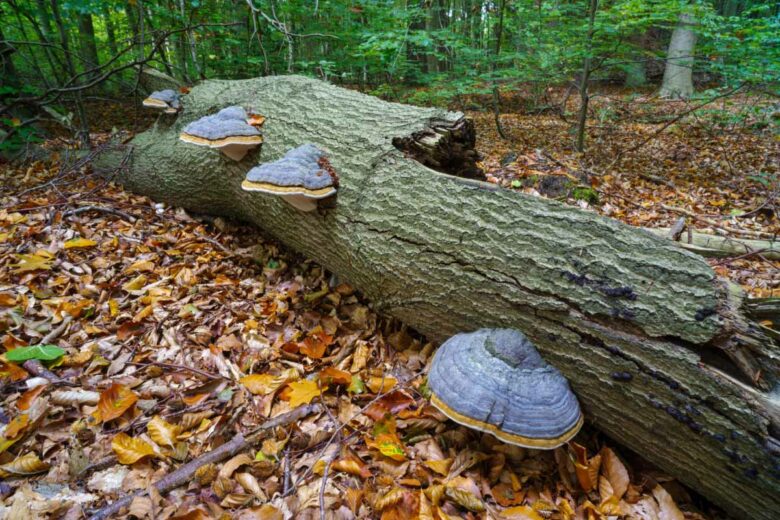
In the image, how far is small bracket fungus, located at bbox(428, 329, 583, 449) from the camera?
1.76 metres

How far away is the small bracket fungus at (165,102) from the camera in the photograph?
4730mm

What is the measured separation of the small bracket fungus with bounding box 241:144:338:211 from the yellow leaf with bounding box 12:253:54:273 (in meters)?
2.27

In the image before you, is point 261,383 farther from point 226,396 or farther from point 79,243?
point 79,243

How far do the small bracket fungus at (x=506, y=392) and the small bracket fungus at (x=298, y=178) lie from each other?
60.5 inches

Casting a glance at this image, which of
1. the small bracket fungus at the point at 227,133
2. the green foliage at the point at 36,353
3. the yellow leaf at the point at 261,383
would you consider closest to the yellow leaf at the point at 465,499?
the yellow leaf at the point at 261,383

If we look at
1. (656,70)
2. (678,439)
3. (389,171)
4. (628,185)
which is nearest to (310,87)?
(389,171)

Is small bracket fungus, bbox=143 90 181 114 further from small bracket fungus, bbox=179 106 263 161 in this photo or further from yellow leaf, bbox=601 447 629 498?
yellow leaf, bbox=601 447 629 498

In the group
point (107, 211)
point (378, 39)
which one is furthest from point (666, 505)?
point (378, 39)

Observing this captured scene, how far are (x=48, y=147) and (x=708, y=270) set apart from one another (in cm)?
909

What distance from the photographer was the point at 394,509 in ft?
6.10

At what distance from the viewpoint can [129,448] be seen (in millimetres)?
2064

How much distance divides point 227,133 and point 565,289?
9.88 feet

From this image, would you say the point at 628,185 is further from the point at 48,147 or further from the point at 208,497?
the point at 48,147

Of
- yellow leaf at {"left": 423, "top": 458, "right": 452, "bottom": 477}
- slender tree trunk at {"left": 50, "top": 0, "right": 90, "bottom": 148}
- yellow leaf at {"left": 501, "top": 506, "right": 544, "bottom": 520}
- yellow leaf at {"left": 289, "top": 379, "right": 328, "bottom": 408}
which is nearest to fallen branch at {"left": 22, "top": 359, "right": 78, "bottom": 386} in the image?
yellow leaf at {"left": 289, "top": 379, "right": 328, "bottom": 408}
